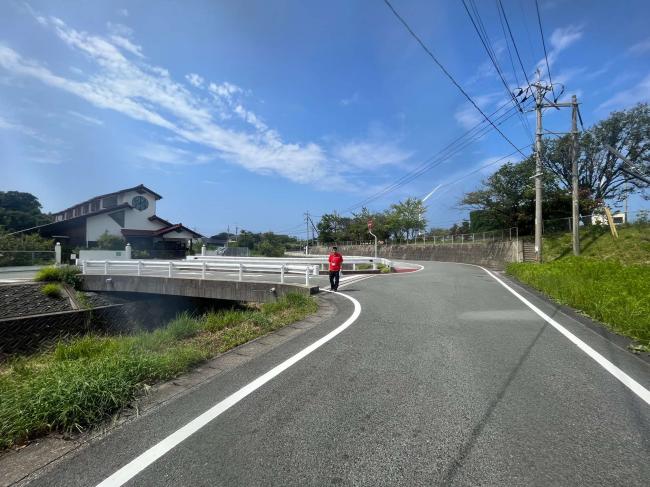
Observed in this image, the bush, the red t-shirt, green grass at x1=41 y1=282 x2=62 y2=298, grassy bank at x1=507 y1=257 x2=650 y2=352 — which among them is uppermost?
the red t-shirt

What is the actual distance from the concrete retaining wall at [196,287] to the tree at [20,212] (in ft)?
119

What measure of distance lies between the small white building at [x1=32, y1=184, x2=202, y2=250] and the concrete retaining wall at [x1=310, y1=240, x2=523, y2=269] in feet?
93.0

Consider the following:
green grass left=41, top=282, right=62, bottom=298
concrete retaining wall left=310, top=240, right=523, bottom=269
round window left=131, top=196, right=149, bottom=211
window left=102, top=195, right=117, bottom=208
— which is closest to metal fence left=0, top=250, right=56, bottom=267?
green grass left=41, top=282, right=62, bottom=298

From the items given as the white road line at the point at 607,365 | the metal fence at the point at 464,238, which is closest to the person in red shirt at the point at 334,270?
the white road line at the point at 607,365

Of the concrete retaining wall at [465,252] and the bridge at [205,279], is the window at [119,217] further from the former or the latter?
the concrete retaining wall at [465,252]

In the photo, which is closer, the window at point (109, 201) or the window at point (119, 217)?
the window at point (119, 217)

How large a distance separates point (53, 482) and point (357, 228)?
7257 cm

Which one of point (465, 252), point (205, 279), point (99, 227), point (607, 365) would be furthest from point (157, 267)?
point (465, 252)

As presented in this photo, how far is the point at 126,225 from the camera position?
4194 centimetres

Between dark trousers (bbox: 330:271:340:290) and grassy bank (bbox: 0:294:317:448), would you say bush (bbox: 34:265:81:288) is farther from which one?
grassy bank (bbox: 0:294:317:448)

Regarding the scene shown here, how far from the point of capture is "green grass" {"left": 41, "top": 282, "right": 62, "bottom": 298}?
17219mm

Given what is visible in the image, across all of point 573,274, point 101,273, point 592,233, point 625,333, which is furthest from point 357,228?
point 625,333

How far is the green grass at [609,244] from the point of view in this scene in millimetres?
23500

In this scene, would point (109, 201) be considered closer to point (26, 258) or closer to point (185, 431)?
point (26, 258)
